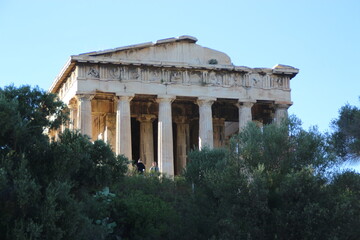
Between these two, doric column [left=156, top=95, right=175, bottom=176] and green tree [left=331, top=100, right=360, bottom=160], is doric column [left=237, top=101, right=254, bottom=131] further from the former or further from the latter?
Result: green tree [left=331, top=100, right=360, bottom=160]

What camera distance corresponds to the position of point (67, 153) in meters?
22.4

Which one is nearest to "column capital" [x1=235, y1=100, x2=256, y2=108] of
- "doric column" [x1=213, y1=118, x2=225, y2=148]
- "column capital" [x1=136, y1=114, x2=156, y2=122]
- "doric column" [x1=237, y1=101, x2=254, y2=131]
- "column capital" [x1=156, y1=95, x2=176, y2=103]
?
"doric column" [x1=237, y1=101, x2=254, y2=131]

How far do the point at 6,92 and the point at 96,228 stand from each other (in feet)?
15.8

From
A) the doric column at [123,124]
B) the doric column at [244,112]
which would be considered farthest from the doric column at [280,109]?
the doric column at [123,124]

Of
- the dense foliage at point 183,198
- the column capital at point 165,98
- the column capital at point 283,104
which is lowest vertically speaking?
the dense foliage at point 183,198

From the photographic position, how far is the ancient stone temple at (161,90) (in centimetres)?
3497

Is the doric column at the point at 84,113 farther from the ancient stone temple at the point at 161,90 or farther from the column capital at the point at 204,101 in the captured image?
the column capital at the point at 204,101

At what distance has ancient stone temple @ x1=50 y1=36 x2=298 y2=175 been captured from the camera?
34969 millimetres

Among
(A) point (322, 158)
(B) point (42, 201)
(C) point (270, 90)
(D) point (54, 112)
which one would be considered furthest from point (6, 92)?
(C) point (270, 90)

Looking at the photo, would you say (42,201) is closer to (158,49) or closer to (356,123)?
(356,123)

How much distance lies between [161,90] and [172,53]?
2.01 meters

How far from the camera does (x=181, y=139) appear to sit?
4034 cm

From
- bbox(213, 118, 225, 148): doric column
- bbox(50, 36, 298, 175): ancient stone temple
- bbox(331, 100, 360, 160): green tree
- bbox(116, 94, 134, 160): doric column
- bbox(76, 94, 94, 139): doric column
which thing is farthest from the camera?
bbox(213, 118, 225, 148): doric column

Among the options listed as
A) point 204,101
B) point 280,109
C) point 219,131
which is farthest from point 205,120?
point 219,131
